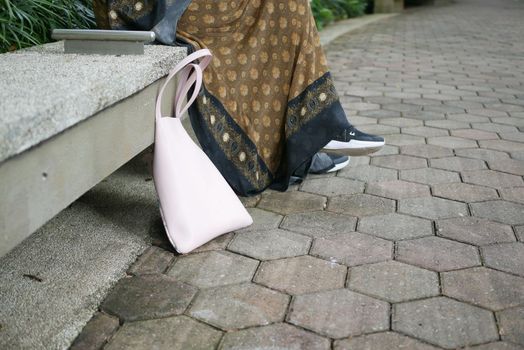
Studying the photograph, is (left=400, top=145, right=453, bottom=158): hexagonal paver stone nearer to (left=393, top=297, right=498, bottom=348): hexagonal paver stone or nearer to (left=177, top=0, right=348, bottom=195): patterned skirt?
(left=177, top=0, right=348, bottom=195): patterned skirt

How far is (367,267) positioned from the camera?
5.77 ft

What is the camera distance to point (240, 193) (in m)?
2.26

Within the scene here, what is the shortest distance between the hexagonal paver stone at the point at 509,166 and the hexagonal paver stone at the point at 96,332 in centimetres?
179

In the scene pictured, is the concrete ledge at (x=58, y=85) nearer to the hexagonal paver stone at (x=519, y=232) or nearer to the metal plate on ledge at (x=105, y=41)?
the metal plate on ledge at (x=105, y=41)

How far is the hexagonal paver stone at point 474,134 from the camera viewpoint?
3.04 metres

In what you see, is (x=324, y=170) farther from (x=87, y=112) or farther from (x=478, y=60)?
(x=478, y=60)

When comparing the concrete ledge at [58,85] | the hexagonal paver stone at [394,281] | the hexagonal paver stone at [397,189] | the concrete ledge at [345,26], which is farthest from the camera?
the concrete ledge at [345,26]

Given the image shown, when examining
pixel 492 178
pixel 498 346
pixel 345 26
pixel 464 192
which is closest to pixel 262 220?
pixel 464 192

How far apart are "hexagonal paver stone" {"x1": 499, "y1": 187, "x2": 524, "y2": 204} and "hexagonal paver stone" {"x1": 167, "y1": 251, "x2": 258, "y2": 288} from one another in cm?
107

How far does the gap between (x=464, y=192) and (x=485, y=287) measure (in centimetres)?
74

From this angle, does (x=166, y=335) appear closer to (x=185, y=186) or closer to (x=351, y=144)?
(x=185, y=186)

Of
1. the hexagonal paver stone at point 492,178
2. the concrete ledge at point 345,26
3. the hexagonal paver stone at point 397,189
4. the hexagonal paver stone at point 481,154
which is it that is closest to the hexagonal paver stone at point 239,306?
the hexagonal paver stone at point 397,189

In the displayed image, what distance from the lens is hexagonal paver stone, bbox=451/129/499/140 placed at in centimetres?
304

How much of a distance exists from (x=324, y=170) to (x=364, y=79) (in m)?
2.31
